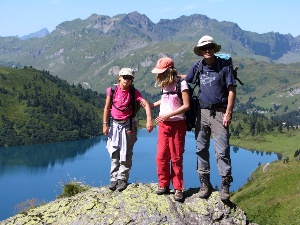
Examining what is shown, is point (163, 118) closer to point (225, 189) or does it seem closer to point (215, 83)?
point (215, 83)

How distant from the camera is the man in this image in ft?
33.4

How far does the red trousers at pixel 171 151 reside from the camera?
10641mm

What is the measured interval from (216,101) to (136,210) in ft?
12.3

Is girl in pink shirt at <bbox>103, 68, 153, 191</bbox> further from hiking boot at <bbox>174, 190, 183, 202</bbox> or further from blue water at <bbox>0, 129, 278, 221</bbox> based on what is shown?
blue water at <bbox>0, 129, 278, 221</bbox>

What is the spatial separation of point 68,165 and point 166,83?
17451cm

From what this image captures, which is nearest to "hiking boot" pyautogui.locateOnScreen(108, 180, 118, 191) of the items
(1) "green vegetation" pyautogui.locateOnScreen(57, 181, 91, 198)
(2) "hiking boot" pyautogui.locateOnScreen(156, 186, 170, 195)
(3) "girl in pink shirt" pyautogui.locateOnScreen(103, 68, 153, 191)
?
(3) "girl in pink shirt" pyautogui.locateOnScreen(103, 68, 153, 191)

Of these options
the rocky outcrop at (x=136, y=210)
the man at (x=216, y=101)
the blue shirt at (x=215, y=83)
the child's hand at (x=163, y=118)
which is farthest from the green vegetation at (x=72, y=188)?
the blue shirt at (x=215, y=83)

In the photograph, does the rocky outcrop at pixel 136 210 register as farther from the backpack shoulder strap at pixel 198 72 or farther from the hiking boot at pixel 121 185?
the backpack shoulder strap at pixel 198 72

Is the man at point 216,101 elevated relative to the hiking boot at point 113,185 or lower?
elevated

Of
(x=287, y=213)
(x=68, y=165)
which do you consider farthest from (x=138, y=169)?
(x=287, y=213)

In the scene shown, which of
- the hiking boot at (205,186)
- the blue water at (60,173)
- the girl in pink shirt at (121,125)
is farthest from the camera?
the blue water at (60,173)

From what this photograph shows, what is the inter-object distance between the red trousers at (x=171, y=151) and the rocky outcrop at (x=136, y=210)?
532 mm

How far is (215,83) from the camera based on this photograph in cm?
1022

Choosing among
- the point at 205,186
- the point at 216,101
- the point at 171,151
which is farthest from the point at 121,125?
the point at 205,186
